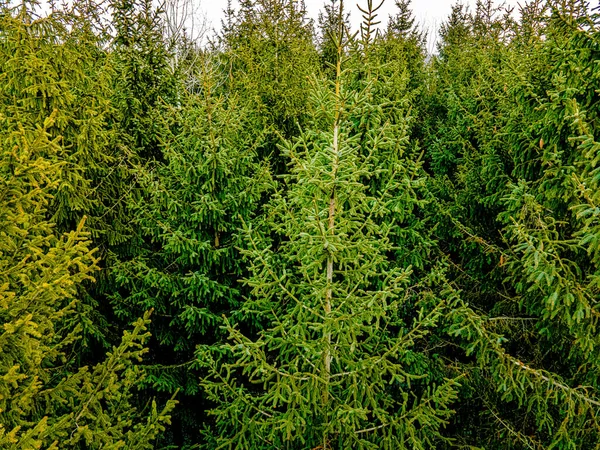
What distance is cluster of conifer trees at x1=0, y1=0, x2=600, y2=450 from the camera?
13.6ft

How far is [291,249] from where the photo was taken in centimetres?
482

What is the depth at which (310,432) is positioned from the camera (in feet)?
15.6

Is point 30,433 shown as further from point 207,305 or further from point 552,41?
point 552,41

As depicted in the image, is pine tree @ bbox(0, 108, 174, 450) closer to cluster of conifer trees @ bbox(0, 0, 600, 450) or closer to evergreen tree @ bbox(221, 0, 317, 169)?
cluster of conifer trees @ bbox(0, 0, 600, 450)

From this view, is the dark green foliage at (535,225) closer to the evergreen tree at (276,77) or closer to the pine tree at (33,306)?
the evergreen tree at (276,77)

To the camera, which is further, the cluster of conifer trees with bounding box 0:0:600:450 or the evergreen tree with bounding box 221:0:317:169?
the evergreen tree with bounding box 221:0:317:169

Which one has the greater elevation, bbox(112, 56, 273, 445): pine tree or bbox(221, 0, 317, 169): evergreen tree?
bbox(221, 0, 317, 169): evergreen tree

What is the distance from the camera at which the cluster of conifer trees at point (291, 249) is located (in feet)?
13.6

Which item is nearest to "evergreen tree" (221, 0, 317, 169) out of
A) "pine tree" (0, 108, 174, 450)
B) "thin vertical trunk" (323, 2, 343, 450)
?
"thin vertical trunk" (323, 2, 343, 450)

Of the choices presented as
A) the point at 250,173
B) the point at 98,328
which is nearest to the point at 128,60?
the point at 250,173

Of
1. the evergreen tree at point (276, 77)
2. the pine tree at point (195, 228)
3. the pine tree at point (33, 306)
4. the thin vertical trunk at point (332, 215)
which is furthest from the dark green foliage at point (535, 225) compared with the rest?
the pine tree at point (33, 306)

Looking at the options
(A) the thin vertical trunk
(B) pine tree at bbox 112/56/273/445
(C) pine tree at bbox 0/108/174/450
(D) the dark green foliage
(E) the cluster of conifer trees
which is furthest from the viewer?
(B) pine tree at bbox 112/56/273/445

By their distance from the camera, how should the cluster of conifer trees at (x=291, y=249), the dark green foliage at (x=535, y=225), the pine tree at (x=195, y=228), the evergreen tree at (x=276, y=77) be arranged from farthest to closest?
the evergreen tree at (x=276, y=77)
the pine tree at (x=195, y=228)
the dark green foliage at (x=535, y=225)
the cluster of conifer trees at (x=291, y=249)

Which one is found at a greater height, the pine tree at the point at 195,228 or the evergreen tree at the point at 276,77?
the evergreen tree at the point at 276,77
